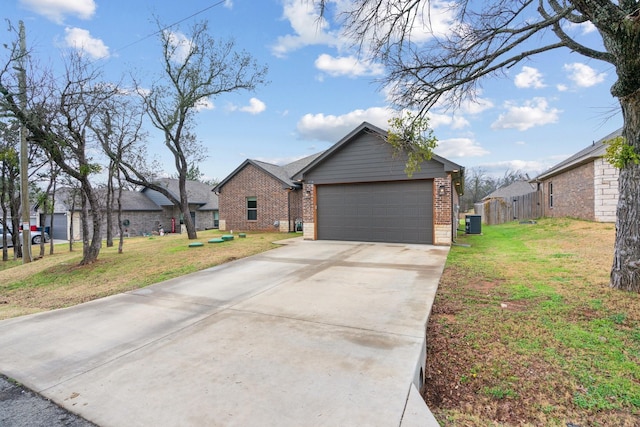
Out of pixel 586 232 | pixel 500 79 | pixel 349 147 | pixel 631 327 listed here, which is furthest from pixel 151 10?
pixel 586 232

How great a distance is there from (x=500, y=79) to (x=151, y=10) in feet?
41.3

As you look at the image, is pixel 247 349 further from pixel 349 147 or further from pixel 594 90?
pixel 349 147

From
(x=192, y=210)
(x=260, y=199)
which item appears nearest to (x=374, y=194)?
(x=260, y=199)

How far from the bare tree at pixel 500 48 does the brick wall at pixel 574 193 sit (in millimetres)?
11387

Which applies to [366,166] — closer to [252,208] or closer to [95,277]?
[95,277]

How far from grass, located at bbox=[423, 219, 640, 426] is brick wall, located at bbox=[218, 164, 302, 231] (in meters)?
13.0

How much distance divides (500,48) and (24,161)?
15060mm

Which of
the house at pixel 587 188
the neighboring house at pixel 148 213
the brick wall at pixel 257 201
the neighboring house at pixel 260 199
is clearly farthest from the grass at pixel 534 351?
the neighboring house at pixel 148 213

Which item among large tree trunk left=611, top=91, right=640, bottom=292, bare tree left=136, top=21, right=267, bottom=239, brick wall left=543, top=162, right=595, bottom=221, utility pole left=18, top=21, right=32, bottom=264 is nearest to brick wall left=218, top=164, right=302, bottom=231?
bare tree left=136, top=21, right=267, bottom=239

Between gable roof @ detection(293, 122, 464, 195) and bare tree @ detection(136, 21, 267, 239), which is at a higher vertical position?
bare tree @ detection(136, 21, 267, 239)

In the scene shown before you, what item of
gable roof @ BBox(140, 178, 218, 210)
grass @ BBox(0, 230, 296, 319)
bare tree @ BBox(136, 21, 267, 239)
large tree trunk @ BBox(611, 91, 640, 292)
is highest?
bare tree @ BBox(136, 21, 267, 239)

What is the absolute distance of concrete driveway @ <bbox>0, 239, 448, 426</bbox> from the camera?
7.61ft

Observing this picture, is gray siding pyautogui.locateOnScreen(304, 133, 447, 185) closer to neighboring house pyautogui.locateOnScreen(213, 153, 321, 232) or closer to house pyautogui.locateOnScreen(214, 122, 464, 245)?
house pyautogui.locateOnScreen(214, 122, 464, 245)

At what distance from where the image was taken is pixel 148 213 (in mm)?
26875
